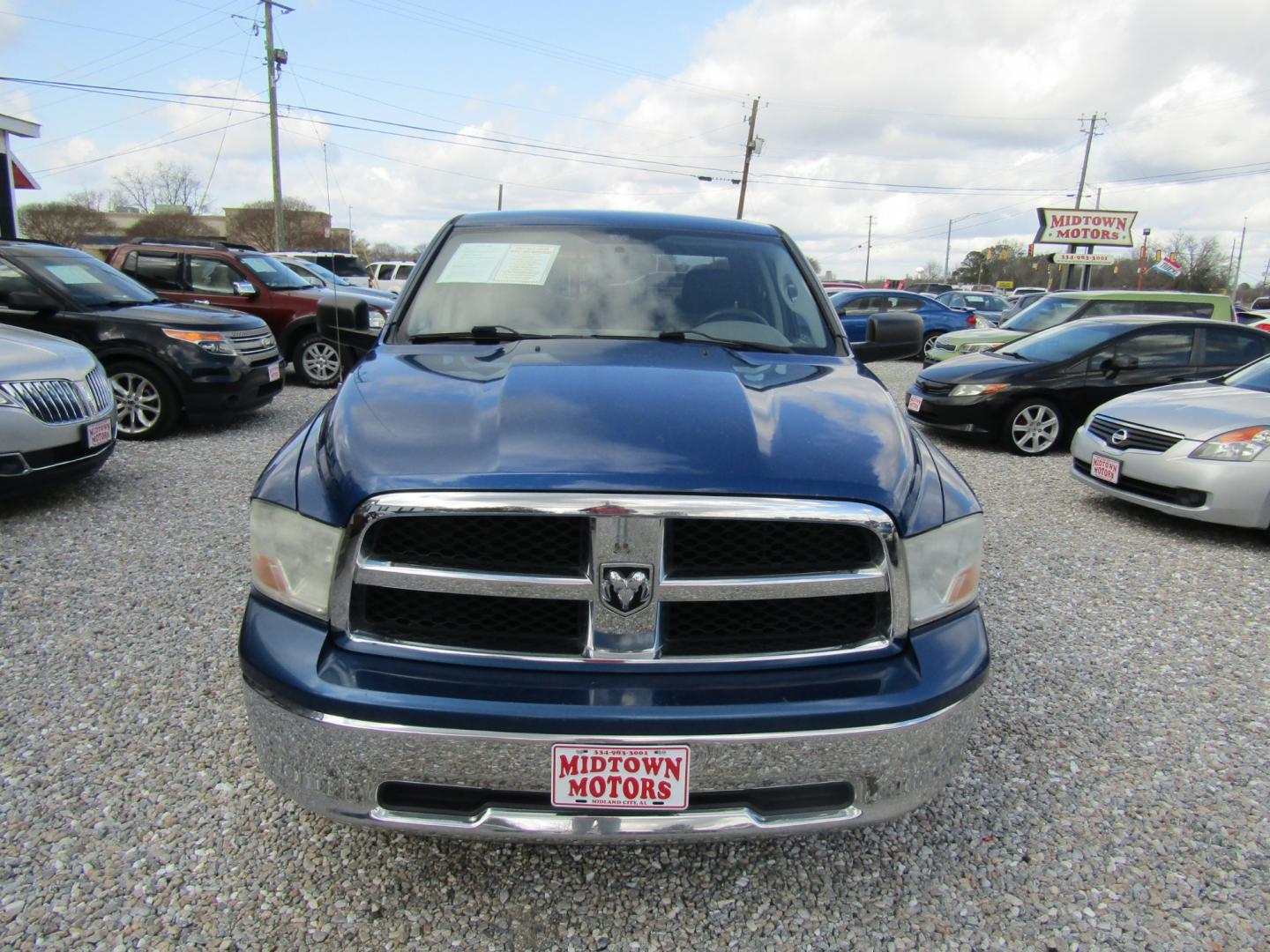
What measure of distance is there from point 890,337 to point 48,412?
5.05 m

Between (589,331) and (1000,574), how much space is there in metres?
3.24

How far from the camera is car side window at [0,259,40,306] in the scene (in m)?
7.43

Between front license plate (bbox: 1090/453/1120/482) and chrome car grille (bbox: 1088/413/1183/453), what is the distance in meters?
0.14

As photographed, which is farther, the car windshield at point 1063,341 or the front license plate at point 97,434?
the car windshield at point 1063,341

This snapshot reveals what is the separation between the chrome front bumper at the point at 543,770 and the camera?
1.72 meters

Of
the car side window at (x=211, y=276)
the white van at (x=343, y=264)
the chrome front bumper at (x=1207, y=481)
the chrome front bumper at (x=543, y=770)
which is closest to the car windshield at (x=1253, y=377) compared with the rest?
the chrome front bumper at (x=1207, y=481)

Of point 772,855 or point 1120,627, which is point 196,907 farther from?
point 1120,627

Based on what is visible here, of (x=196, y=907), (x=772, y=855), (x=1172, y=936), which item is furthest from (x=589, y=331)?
(x=1172, y=936)

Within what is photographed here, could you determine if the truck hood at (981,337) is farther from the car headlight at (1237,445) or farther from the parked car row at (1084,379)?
the car headlight at (1237,445)

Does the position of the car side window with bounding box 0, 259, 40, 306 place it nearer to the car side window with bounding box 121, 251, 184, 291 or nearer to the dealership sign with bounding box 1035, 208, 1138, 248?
the car side window with bounding box 121, 251, 184, 291

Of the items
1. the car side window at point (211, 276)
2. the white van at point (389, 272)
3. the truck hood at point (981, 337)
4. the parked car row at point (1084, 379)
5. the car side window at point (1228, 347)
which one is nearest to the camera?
the parked car row at point (1084, 379)

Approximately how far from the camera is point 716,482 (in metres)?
1.83

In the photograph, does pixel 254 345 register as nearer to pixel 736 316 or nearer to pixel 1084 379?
pixel 736 316

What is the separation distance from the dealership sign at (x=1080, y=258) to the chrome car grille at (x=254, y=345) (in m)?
33.8
